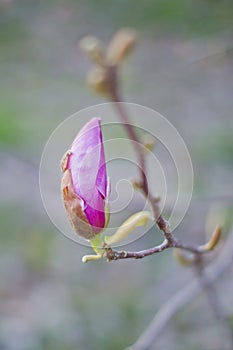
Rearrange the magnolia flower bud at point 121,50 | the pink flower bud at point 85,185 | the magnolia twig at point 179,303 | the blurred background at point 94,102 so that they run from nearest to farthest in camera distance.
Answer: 1. the pink flower bud at point 85,185
2. the magnolia flower bud at point 121,50
3. the magnolia twig at point 179,303
4. the blurred background at point 94,102

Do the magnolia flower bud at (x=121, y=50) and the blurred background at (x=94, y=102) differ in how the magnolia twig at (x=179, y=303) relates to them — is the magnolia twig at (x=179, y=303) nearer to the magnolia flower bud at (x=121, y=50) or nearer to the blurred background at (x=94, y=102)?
the blurred background at (x=94, y=102)

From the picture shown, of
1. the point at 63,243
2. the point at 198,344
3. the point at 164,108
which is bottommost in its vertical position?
the point at 198,344

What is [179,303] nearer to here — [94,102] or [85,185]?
[85,185]

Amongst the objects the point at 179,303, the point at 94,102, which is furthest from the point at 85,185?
the point at 94,102

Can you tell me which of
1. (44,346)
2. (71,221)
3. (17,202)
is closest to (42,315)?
(44,346)

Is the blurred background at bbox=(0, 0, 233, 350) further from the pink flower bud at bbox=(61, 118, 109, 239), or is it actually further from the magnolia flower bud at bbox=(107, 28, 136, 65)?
the pink flower bud at bbox=(61, 118, 109, 239)

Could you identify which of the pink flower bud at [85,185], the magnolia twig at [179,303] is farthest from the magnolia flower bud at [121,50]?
the magnolia twig at [179,303]

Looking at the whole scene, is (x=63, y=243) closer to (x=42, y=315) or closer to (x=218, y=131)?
(x=42, y=315)
